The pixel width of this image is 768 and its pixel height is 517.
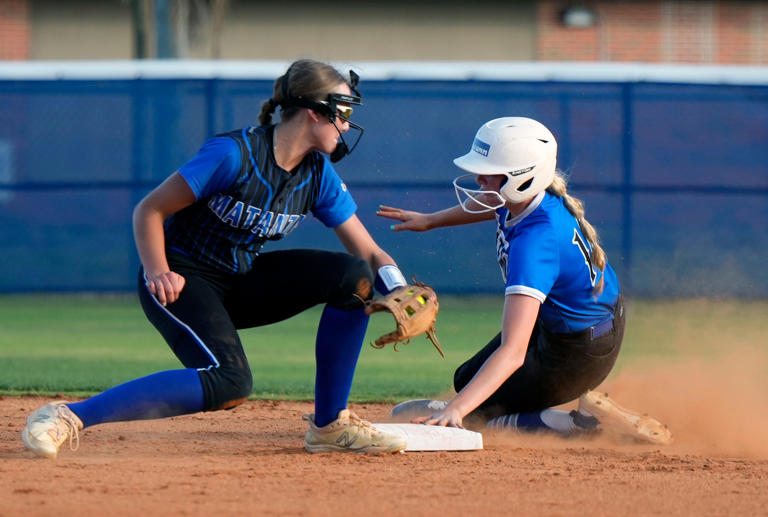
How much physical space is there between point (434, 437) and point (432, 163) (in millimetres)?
7510

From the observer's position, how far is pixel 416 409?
484 centimetres

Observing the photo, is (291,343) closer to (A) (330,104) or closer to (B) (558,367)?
(B) (558,367)

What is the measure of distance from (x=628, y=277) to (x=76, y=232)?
568 cm

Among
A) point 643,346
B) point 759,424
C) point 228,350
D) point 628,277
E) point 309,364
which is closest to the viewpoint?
point 228,350

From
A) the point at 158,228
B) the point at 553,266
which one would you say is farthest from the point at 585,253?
the point at 158,228

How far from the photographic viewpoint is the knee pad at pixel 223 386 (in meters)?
3.76

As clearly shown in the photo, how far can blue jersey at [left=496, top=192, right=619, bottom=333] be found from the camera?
3967 mm

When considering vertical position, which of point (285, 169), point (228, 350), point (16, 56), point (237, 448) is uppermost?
point (16, 56)

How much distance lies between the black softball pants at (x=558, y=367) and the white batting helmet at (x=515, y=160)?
66 cm

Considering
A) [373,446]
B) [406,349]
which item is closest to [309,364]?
[406,349]

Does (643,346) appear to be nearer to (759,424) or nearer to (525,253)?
(759,424)

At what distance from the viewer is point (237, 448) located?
14.2ft

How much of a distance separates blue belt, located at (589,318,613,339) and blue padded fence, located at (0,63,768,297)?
666cm

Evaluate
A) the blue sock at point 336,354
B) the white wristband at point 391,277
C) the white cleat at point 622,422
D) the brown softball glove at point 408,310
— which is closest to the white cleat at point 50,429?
the blue sock at point 336,354
